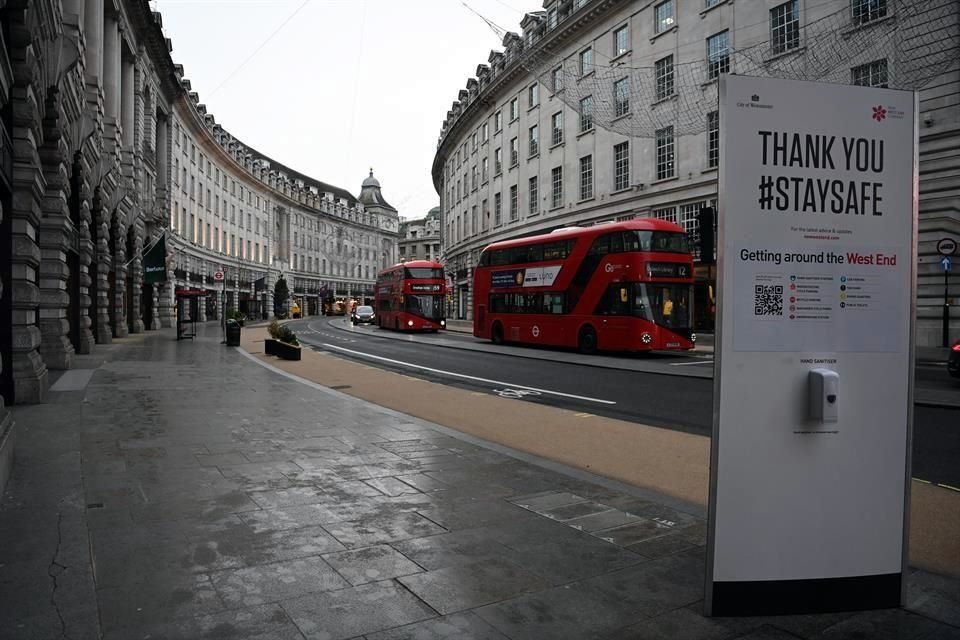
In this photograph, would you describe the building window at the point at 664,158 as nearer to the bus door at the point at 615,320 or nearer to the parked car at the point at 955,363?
the bus door at the point at 615,320

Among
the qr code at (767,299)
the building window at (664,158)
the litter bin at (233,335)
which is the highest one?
the building window at (664,158)

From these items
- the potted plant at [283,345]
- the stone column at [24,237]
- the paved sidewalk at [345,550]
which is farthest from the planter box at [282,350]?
the paved sidewalk at [345,550]

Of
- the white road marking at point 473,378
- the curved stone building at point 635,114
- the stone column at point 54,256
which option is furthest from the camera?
the stone column at point 54,256

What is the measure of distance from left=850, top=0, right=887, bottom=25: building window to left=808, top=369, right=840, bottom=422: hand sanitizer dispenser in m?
8.47

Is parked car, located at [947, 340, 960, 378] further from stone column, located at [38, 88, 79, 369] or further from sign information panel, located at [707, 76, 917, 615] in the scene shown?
stone column, located at [38, 88, 79, 369]

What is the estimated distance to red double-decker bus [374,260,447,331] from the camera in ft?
117

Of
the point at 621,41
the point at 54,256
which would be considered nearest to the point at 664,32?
the point at 621,41

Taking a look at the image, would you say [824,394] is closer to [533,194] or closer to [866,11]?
[866,11]

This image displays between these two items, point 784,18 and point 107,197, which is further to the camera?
point 784,18

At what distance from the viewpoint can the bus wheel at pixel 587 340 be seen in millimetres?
21094

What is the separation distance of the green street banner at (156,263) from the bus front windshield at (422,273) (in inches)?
475

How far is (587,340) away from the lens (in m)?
21.4

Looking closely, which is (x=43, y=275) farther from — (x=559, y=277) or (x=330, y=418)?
(x=559, y=277)

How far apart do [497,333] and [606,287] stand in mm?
7102
